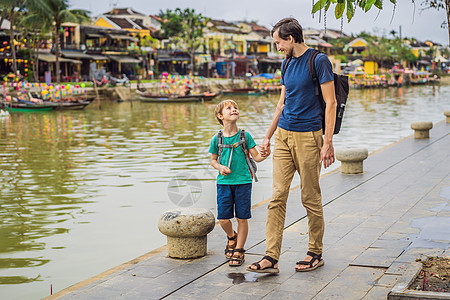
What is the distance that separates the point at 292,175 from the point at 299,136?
32cm

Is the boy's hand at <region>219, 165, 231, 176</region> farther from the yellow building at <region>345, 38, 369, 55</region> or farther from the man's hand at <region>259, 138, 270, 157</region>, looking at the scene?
the yellow building at <region>345, 38, 369, 55</region>

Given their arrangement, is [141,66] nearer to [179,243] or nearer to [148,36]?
[148,36]

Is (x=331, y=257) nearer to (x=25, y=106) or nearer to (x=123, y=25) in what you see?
(x=25, y=106)

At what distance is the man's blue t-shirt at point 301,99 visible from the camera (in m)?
5.08

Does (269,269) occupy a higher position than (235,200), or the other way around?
(235,200)

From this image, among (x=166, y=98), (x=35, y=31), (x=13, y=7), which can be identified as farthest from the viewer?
(x=35, y=31)

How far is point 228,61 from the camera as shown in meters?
77.4

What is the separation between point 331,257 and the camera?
5672 mm

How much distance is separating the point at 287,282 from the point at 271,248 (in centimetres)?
32

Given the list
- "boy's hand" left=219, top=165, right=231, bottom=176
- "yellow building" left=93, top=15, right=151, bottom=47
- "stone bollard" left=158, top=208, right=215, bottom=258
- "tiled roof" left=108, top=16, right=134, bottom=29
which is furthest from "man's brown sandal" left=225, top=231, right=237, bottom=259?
"tiled roof" left=108, top=16, right=134, bottom=29

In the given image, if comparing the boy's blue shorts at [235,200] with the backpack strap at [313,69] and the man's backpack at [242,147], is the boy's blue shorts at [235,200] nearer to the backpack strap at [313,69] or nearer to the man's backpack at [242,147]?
the man's backpack at [242,147]

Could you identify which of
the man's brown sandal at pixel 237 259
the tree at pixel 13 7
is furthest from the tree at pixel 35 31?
the man's brown sandal at pixel 237 259

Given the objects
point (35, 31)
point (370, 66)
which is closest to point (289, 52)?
point (35, 31)

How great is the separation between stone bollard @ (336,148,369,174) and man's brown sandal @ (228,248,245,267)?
5056mm
